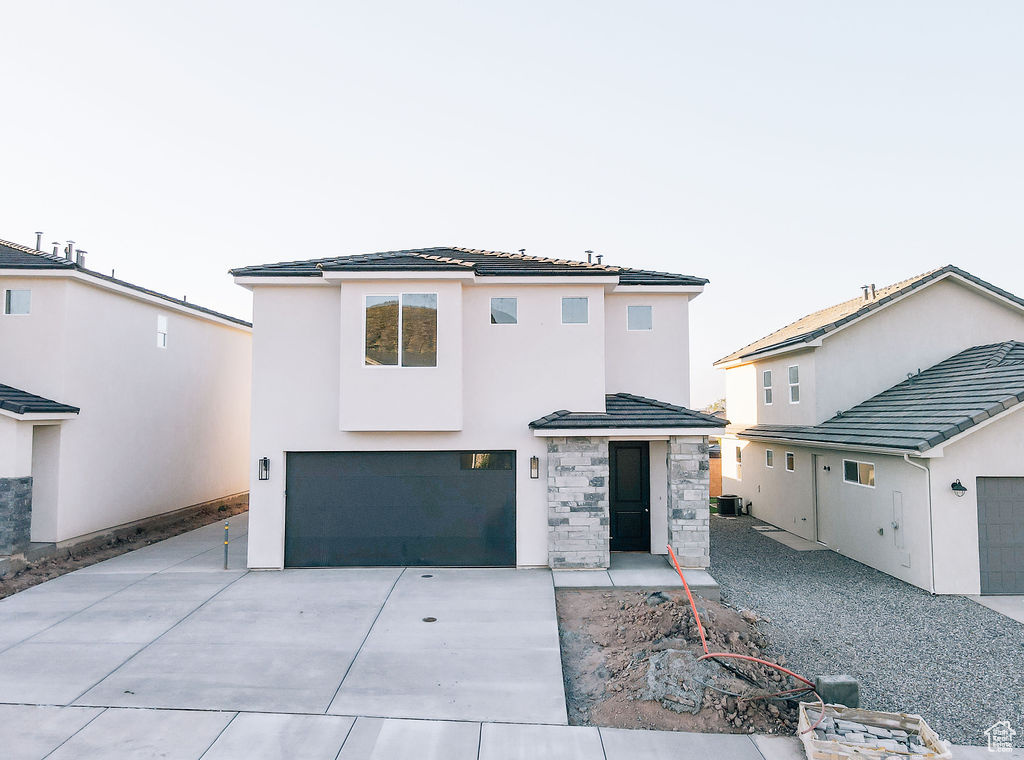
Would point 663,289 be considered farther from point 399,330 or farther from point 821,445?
point 399,330

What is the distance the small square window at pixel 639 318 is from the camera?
12281 mm

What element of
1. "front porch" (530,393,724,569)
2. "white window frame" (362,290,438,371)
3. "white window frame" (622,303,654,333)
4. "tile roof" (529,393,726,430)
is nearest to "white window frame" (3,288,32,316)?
"white window frame" (362,290,438,371)

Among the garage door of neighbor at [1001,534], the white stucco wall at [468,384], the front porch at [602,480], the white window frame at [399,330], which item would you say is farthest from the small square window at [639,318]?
Answer: the garage door of neighbor at [1001,534]

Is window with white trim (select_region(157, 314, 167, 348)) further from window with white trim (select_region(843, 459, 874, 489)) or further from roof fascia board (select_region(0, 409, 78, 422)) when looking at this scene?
window with white trim (select_region(843, 459, 874, 489))

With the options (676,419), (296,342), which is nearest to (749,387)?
(676,419)

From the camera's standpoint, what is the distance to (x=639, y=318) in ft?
40.3

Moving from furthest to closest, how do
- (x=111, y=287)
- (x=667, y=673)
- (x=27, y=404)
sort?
(x=111, y=287)
(x=27, y=404)
(x=667, y=673)

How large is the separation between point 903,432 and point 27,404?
1685 cm

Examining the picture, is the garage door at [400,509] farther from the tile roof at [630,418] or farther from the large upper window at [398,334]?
Answer: the large upper window at [398,334]

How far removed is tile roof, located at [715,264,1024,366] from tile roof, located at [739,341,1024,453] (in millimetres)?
1923

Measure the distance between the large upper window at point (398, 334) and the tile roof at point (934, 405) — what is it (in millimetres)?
8811

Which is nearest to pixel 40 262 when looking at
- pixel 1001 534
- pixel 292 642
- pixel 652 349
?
pixel 292 642

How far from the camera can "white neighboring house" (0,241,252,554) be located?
37.4 feet

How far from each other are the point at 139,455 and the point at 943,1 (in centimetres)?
2102
